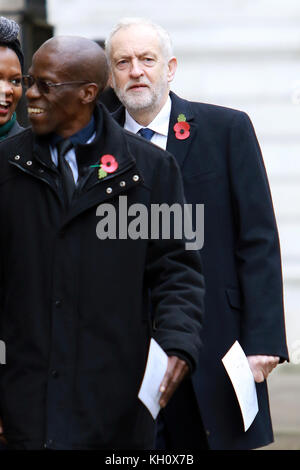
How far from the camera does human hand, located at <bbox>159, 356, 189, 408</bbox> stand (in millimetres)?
3754

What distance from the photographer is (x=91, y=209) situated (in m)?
3.93

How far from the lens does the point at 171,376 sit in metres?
3.77

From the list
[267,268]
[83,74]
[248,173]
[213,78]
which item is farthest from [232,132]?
[213,78]

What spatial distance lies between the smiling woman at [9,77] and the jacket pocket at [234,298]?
0.99 meters

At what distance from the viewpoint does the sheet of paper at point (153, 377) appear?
12.2 feet

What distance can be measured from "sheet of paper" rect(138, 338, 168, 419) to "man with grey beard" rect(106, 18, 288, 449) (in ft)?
3.10

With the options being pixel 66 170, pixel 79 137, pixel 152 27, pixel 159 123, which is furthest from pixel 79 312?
pixel 152 27

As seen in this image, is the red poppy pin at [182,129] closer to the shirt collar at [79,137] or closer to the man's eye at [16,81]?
the man's eye at [16,81]

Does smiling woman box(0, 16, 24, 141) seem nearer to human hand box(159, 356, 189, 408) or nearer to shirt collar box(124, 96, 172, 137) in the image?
shirt collar box(124, 96, 172, 137)

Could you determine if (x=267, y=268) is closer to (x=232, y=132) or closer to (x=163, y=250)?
(x=232, y=132)

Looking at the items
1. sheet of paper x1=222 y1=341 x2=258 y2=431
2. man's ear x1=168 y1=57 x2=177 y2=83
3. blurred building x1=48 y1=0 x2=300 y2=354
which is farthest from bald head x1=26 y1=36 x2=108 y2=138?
blurred building x1=48 y1=0 x2=300 y2=354

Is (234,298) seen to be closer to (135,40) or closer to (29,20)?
(135,40)

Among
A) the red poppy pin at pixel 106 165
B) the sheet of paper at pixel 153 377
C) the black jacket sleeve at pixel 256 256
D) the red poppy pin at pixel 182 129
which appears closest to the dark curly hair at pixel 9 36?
the red poppy pin at pixel 182 129

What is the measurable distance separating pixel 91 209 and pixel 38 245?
0.19m
